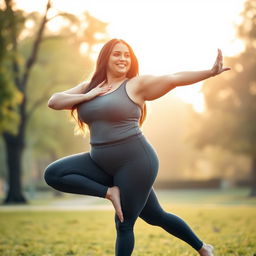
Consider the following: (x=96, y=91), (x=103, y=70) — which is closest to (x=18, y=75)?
(x=103, y=70)

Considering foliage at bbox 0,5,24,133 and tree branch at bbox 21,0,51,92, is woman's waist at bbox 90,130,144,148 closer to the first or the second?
foliage at bbox 0,5,24,133

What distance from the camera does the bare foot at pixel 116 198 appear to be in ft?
13.9

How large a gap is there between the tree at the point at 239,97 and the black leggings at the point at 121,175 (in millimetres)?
26801

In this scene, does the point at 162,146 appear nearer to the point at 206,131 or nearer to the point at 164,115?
the point at 164,115

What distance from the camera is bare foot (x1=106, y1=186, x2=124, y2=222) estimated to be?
4223mm

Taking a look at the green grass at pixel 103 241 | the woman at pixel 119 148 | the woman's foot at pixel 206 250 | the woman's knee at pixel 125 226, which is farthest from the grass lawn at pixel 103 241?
the woman at pixel 119 148

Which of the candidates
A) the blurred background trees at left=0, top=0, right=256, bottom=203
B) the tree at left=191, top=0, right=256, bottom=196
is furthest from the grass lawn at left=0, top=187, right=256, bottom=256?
the tree at left=191, top=0, right=256, bottom=196

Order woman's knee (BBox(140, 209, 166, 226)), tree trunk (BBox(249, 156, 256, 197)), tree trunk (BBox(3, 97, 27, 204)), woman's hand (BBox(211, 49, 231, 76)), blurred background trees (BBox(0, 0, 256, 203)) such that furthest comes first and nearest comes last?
1. tree trunk (BBox(249, 156, 256, 197))
2. tree trunk (BBox(3, 97, 27, 204))
3. blurred background trees (BBox(0, 0, 256, 203))
4. woman's knee (BBox(140, 209, 166, 226))
5. woman's hand (BBox(211, 49, 231, 76))

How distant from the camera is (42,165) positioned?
57844mm

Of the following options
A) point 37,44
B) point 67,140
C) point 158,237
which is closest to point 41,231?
point 158,237

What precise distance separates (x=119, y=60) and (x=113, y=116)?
0.54 metres

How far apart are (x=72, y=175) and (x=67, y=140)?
107 ft

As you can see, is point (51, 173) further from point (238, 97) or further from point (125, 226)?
point (238, 97)

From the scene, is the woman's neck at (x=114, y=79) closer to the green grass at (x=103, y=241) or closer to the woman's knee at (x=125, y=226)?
the woman's knee at (x=125, y=226)
